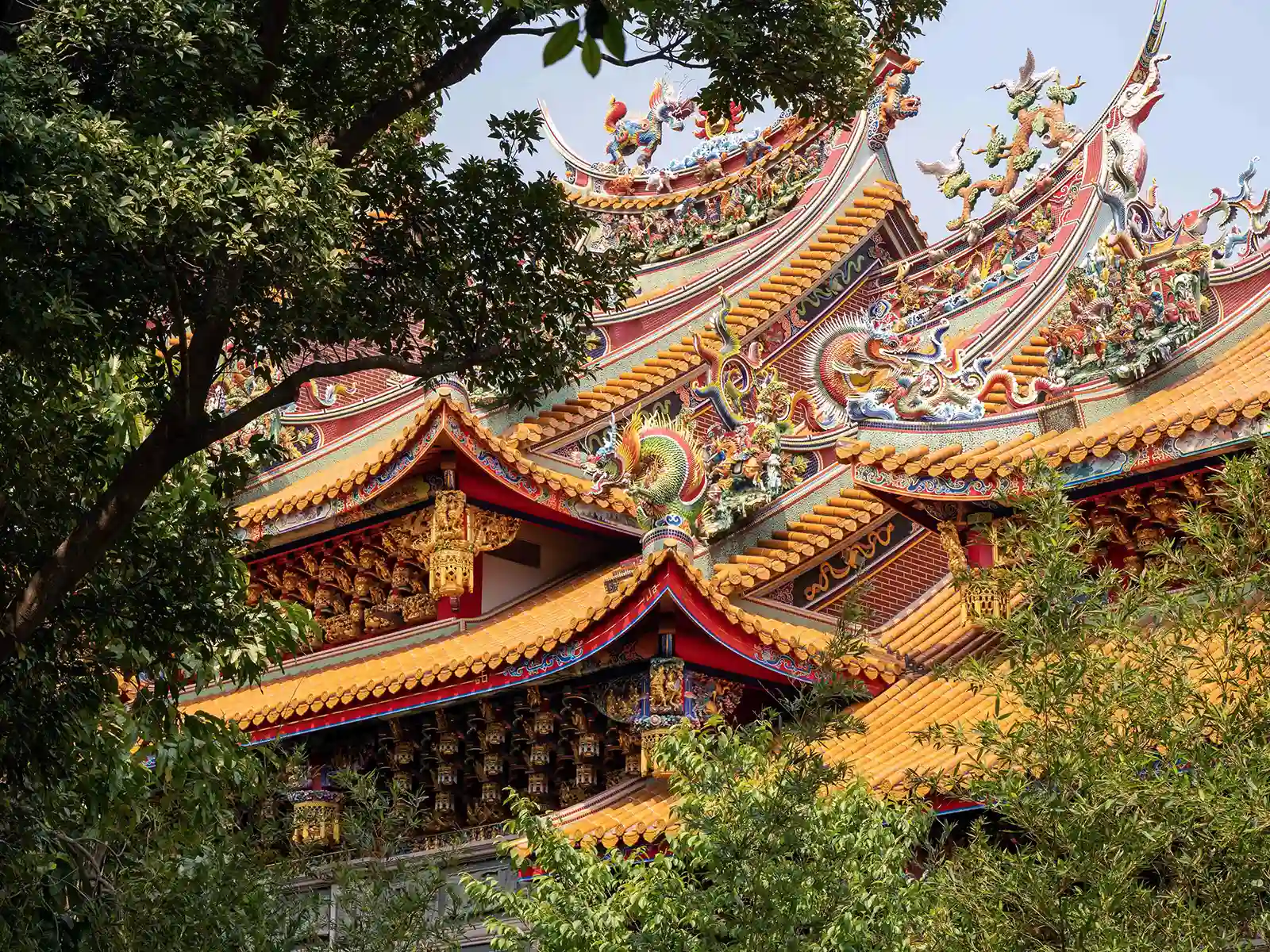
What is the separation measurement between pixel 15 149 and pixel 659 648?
6432 mm

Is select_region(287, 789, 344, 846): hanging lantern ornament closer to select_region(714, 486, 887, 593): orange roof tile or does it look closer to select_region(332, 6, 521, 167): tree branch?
select_region(714, 486, 887, 593): orange roof tile

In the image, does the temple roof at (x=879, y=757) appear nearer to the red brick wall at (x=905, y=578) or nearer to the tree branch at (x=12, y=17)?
the red brick wall at (x=905, y=578)

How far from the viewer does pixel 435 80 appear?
27.4 ft

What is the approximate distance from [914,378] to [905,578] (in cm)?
138

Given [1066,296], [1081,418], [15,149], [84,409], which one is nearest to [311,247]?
[15,149]

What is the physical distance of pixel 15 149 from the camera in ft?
22.6

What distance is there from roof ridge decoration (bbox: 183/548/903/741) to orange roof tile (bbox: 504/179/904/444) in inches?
47.4

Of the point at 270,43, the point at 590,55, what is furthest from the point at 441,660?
the point at 590,55

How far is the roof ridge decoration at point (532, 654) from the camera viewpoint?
12375 millimetres

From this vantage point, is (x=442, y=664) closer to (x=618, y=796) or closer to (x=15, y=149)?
(x=618, y=796)

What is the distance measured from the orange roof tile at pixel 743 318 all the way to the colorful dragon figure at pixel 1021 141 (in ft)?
4.99

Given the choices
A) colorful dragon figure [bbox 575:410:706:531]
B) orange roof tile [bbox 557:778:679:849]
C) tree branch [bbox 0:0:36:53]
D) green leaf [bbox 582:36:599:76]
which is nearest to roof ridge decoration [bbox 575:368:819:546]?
colorful dragon figure [bbox 575:410:706:531]

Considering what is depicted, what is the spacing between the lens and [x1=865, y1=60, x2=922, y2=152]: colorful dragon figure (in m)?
16.4

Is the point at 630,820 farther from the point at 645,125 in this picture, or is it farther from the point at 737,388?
the point at 645,125
